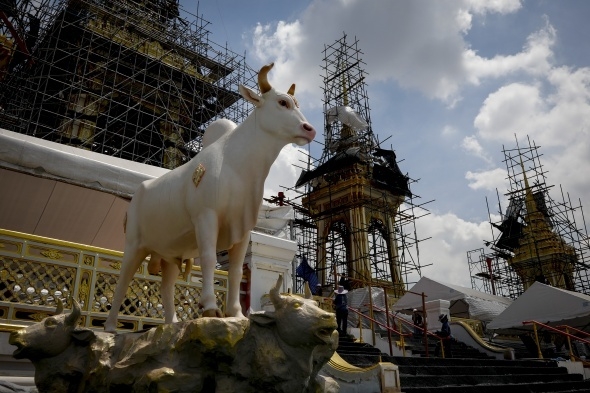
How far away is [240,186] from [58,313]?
1.46 meters

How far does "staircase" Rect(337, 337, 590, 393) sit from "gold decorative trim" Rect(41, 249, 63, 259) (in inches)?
157

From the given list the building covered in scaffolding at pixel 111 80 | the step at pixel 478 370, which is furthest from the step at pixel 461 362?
the building covered in scaffolding at pixel 111 80

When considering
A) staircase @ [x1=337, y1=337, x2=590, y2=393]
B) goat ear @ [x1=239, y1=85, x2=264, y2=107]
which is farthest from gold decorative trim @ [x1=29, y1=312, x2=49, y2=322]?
staircase @ [x1=337, y1=337, x2=590, y2=393]

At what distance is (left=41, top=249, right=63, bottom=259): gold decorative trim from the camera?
5.01 meters

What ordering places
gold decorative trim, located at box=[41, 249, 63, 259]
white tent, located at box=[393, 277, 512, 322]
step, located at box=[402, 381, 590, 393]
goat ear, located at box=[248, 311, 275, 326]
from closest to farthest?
1. goat ear, located at box=[248, 311, 275, 326]
2. gold decorative trim, located at box=[41, 249, 63, 259]
3. step, located at box=[402, 381, 590, 393]
4. white tent, located at box=[393, 277, 512, 322]

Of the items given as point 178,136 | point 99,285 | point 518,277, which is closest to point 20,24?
point 178,136

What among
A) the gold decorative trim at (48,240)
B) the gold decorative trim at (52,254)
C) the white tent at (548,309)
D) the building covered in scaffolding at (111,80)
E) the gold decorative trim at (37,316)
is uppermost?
the building covered in scaffolding at (111,80)

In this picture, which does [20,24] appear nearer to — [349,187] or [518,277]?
[349,187]

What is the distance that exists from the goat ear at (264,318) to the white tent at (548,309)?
44.8 feet

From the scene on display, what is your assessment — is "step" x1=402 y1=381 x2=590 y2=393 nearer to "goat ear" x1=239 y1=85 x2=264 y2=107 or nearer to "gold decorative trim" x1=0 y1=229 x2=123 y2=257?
"gold decorative trim" x1=0 y1=229 x2=123 y2=257

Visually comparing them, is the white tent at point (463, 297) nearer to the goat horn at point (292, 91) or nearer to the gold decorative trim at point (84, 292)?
the gold decorative trim at point (84, 292)

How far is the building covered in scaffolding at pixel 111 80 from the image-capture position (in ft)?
49.6

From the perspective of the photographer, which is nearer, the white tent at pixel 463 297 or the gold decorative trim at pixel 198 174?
the gold decorative trim at pixel 198 174

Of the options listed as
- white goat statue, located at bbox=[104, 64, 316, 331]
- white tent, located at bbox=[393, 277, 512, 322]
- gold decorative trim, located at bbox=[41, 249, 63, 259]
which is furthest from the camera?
white tent, located at bbox=[393, 277, 512, 322]
